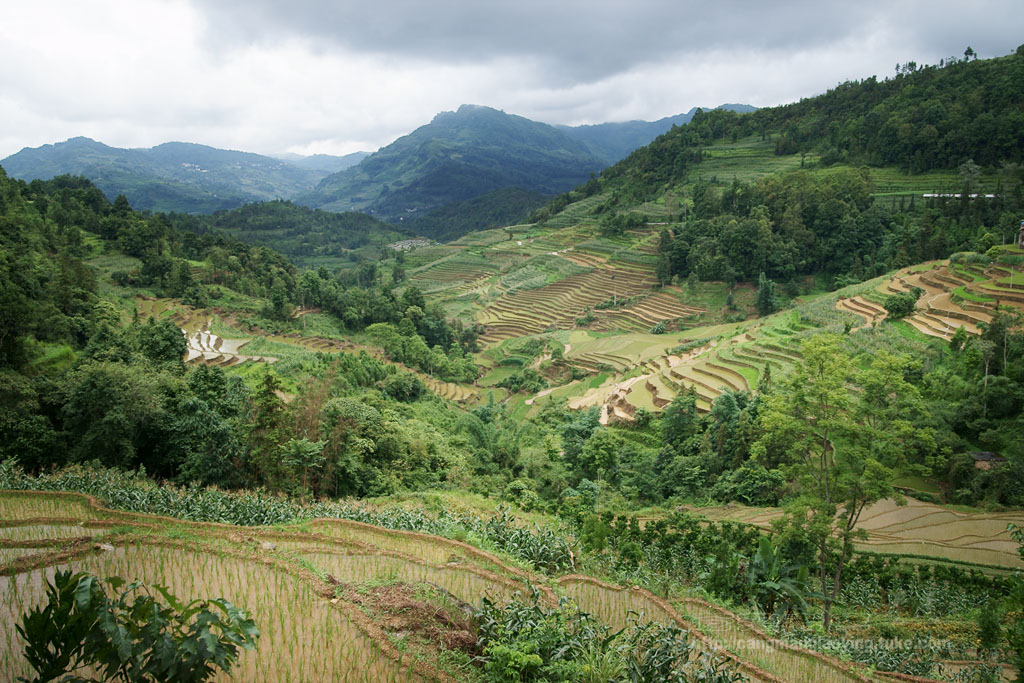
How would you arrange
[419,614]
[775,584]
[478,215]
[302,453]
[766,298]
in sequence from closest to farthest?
[419,614]
[775,584]
[302,453]
[766,298]
[478,215]

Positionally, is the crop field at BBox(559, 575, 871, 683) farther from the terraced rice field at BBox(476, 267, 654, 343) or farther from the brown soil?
the terraced rice field at BBox(476, 267, 654, 343)

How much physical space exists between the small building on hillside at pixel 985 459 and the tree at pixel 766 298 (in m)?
21.0

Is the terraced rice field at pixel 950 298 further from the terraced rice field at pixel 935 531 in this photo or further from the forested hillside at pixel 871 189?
the terraced rice field at pixel 935 531

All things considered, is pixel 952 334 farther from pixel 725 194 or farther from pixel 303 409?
pixel 725 194

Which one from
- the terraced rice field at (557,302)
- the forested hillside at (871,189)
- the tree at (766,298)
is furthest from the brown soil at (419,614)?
the terraced rice field at (557,302)

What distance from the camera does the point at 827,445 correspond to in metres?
7.68

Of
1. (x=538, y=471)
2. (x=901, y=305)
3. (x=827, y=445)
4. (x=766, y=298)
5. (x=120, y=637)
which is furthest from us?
(x=766, y=298)

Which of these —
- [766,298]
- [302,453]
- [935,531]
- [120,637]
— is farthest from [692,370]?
[120,637]

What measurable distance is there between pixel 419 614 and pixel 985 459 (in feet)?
38.7

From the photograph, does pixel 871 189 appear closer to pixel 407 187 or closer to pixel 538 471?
pixel 538 471

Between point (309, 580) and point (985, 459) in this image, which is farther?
point (985, 459)

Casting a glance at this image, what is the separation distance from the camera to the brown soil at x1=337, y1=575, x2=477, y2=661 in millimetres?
4148

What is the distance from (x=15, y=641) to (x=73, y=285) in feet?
59.4

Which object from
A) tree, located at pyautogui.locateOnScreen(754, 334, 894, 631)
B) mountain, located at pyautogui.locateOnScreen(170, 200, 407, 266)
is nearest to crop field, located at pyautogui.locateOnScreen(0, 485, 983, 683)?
tree, located at pyautogui.locateOnScreen(754, 334, 894, 631)
